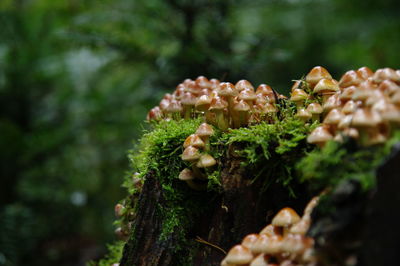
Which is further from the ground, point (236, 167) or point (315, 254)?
point (236, 167)

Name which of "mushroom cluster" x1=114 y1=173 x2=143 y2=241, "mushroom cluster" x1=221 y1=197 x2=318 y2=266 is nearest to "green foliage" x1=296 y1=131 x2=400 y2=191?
"mushroom cluster" x1=221 y1=197 x2=318 y2=266

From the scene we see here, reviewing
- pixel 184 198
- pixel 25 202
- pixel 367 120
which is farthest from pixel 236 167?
pixel 25 202

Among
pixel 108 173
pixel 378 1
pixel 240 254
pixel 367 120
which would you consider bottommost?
pixel 240 254

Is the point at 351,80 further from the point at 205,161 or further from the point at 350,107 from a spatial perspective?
the point at 205,161

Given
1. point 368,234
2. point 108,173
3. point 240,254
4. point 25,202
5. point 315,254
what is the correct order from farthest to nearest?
1. point 108,173
2. point 25,202
3. point 240,254
4. point 315,254
5. point 368,234

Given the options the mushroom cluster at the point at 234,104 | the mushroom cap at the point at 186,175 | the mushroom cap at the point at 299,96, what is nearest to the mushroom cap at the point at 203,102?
the mushroom cluster at the point at 234,104

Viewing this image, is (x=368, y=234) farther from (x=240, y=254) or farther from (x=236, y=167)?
(x=236, y=167)
